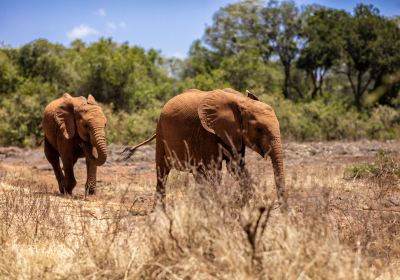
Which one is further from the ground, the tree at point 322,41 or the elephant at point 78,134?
the tree at point 322,41

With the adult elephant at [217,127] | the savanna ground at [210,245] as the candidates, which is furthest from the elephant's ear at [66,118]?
the savanna ground at [210,245]

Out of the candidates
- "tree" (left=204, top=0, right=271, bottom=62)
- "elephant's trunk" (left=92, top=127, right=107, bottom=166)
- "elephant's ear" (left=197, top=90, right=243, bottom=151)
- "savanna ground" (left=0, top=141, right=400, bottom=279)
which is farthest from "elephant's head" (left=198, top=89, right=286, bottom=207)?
"tree" (left=204, top=0, right=271, bottom=62)

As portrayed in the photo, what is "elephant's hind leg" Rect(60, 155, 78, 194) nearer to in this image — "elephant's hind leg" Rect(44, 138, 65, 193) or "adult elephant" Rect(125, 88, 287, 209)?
"elephant's hind leg" Rect(44, 138, 65, 193)

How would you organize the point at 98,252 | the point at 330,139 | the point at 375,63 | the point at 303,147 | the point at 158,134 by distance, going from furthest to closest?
the point at 375,63 → the point at 330,139 → the point at 303,147 → the point at 158,134 → the point at 98,252

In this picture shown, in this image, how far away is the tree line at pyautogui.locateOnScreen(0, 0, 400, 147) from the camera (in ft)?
90.0

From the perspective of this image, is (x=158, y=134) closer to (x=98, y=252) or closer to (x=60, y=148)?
(x=60, y=148)

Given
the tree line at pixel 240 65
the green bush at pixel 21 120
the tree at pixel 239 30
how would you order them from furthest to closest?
the tree at pixel 239 30, the tree line at pixel 240 65, the green bush at pixel 21 120

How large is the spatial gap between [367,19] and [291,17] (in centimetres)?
779

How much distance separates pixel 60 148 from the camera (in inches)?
475

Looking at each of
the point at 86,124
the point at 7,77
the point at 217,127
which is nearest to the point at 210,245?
the point at 217,127

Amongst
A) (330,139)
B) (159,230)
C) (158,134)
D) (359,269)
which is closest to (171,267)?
(159,230)

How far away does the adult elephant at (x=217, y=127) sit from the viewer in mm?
8859

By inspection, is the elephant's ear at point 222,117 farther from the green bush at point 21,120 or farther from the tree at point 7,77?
the tree at point 7,77

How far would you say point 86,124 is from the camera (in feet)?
37.9
